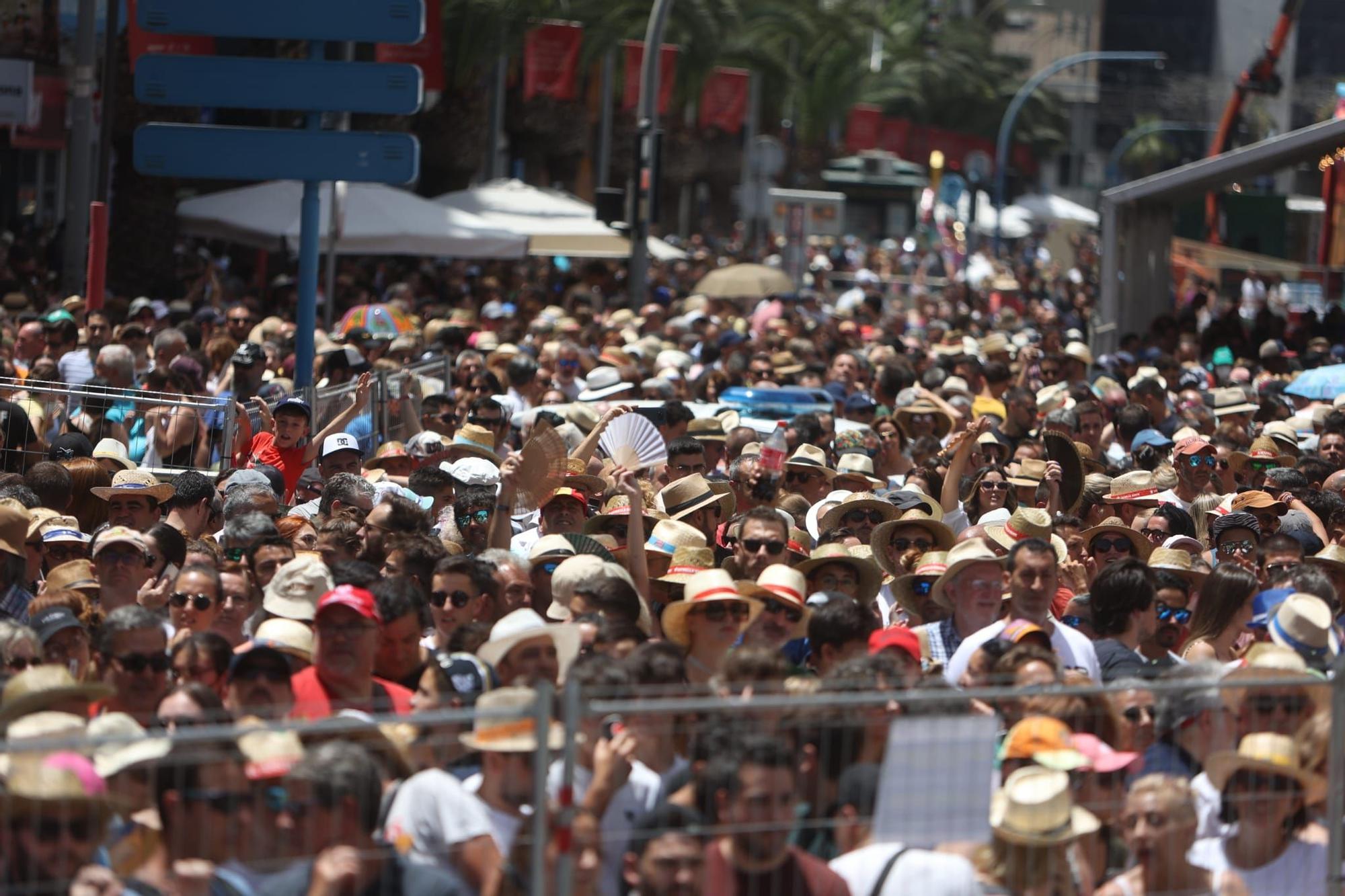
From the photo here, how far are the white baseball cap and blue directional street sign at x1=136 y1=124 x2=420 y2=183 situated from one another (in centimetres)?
283

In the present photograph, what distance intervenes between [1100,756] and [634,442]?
5.31 metres

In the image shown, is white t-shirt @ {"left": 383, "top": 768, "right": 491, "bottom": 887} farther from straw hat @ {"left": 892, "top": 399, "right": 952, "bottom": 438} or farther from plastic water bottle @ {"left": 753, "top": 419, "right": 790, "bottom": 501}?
straw hat @ {"left": 892, "top": 399, "right": 952, "bottom": 438}

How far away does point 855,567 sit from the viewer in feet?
26.1

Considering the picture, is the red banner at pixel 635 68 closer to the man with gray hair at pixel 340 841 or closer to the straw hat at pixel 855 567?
the straw hat at pixel 855 567

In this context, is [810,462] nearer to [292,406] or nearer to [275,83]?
[292,406]

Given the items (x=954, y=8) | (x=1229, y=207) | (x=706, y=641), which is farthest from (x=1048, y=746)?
(x=954, y=8)

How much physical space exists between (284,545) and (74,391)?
113 inches

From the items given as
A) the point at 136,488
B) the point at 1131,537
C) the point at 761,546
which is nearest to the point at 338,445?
the point at 136,488

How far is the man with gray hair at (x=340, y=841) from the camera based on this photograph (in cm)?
441

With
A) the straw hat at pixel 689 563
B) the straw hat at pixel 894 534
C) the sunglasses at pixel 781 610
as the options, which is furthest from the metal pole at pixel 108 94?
the sunglasses at pixel 781 610

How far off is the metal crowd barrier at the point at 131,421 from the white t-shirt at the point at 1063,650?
14.6 ft

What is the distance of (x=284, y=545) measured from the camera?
7.65 meters

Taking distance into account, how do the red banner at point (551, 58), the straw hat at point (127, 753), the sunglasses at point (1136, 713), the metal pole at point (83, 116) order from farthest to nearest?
the red banner at point (551, 58), the metal pole at point (83, 116), the sunglasses at point (1136, 713), the straw hat at point (127, 753)

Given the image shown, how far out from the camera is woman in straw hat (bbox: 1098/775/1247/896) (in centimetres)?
494
